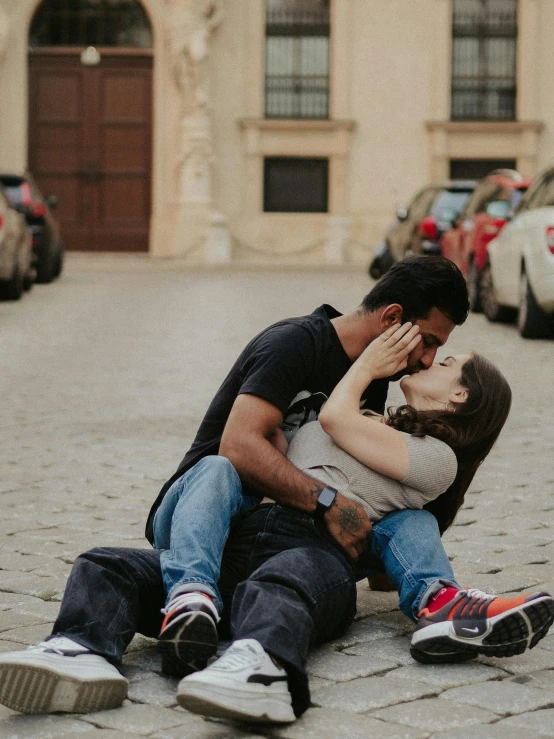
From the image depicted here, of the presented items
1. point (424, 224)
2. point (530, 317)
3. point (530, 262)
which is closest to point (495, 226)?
point (530, 317)

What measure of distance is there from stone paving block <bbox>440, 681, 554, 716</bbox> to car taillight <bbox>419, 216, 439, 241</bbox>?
16.8 metres

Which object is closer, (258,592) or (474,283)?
(258,592)

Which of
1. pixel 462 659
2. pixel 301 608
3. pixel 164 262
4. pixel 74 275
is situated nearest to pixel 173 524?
pixel 301 608

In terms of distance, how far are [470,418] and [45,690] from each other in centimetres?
144

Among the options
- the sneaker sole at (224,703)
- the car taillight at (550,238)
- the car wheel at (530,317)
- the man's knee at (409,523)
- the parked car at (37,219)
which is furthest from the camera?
the parked car at (37,219)

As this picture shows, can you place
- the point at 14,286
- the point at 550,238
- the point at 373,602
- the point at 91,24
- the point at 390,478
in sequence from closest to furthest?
the point at 390,478
the point at 373,602
the point at 550,238
the point at 14,286
the point at 91,24

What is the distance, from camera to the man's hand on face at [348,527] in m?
3.98

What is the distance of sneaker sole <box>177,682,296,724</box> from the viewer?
3.14 metres

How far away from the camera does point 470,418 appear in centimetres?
415

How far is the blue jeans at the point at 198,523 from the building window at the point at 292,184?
29.0 m

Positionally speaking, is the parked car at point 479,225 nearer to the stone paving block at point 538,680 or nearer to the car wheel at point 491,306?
the car wheel at point 491,306

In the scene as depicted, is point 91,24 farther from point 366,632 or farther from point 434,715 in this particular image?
point 434,715

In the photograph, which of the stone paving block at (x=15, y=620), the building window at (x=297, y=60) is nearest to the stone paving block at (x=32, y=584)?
the stone paving block at (x=15, y=620)

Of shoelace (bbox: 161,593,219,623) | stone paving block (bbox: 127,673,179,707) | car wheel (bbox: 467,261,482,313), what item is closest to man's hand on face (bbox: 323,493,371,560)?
shoelace (bbox: 161,593,219,623)
